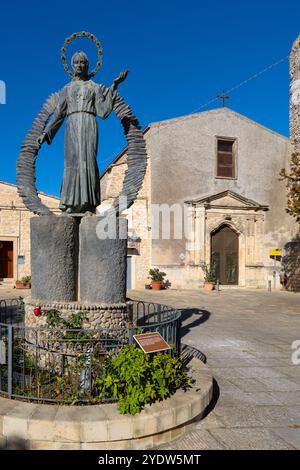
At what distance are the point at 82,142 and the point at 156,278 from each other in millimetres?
13373

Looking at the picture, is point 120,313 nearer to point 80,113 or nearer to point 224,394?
point 224,394

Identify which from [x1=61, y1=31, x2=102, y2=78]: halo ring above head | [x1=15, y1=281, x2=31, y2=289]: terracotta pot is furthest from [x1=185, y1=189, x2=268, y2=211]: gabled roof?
[x1=61, y1=31, x2=102, y2=78]: halo ring above head

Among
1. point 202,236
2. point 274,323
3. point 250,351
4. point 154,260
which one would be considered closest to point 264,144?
point 202,236

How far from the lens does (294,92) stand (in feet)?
73.8

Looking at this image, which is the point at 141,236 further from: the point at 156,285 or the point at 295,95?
the point at 295,95

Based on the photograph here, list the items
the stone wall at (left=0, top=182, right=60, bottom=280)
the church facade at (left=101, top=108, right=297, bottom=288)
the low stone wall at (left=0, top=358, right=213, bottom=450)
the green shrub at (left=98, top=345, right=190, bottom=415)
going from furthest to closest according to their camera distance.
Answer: the stone wall at (left=0, top=182, right=60, bottom=280) < the church facade at (left=101, top=108, right=297, bottom=288) < the green shrub at (left=98, top=345, right=190, bottom=415) < the low stone wall at (left=0, top=358, right=213, bottom=450)

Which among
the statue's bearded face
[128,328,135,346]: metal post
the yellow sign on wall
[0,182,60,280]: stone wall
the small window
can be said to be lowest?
[128,328,135,346]: metal post

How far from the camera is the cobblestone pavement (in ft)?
11.8

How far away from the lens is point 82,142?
5.52 meters

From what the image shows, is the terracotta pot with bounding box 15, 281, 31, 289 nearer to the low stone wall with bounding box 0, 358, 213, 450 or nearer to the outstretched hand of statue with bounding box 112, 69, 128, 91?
the outstretched hand of statue with bounding box 112, 69, 128, 91

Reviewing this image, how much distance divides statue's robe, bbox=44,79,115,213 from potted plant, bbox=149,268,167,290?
42.5ft

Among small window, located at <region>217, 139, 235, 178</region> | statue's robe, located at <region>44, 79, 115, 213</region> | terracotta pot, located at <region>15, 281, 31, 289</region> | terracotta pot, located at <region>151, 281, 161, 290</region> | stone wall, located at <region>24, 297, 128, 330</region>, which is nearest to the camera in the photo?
stone wall, located at <region>24, 297, 128, 330</region>

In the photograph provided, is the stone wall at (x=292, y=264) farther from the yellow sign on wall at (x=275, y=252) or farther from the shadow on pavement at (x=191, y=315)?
the shadow on pavement at (x=191, y=315)
